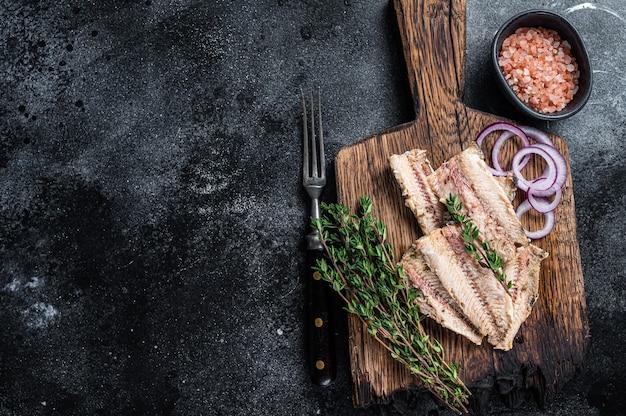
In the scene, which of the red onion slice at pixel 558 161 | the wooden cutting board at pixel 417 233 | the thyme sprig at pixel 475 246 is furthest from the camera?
the red onion slice at pixel 558 161

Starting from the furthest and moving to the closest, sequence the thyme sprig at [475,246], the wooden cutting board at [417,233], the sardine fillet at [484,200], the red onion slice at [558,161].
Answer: the red onion slice at [558,161]
the wooden cutting board at [417,233]
the sardine fillet at [484,200]
the thyme sprig at [475,246]

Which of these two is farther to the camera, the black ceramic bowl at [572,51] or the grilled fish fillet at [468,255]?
the black ceramic bowl at [572,51]

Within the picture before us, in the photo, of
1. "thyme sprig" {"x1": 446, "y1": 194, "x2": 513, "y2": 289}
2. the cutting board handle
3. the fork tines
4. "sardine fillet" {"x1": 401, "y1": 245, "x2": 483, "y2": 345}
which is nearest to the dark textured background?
the fork tines

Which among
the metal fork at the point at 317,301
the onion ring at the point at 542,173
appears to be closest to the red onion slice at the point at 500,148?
the onion ring at the point at 542,173

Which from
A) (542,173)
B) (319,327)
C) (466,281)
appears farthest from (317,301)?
(542,173)

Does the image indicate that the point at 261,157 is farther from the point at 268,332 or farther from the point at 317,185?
the point at 268,332

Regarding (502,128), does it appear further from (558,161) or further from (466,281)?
(466,281)

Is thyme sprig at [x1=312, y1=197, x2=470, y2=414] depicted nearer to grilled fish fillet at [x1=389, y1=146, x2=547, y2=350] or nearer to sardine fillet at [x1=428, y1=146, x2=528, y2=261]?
grilled fish fillet at [x1=389, y1=146, x2=547, y2=350]

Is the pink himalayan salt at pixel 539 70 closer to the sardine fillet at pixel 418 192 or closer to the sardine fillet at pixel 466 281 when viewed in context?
the sardine fillet at pixel 418 192
